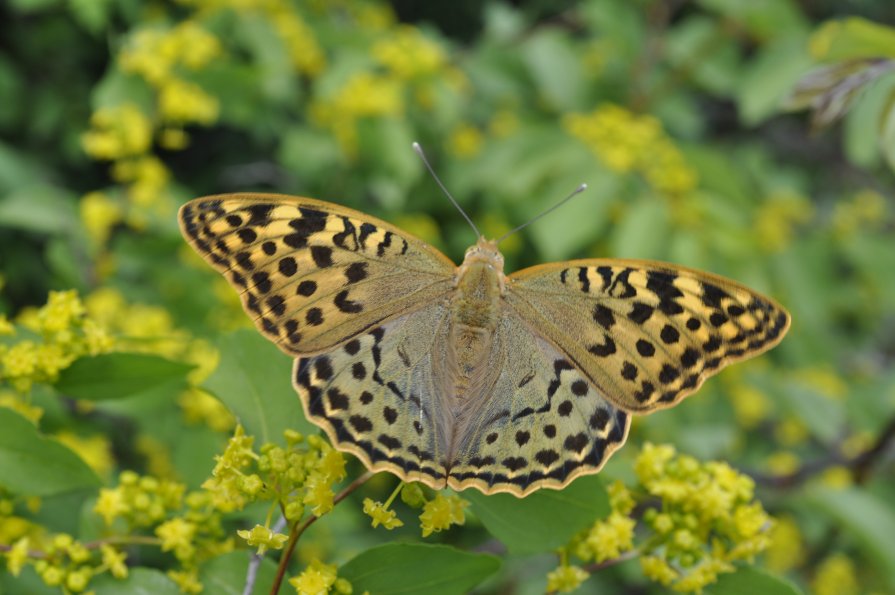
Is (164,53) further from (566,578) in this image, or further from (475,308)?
(566,578)

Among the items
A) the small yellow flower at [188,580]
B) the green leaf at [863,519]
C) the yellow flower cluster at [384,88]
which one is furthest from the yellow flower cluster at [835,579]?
the small yellow flower at [188,580]

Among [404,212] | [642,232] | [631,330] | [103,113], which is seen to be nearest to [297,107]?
[404,212]

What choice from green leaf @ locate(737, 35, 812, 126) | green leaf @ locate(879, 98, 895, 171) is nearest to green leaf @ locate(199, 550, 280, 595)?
green leaf @ locate(879, 98, 895, 171)

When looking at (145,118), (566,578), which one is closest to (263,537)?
(566,578)

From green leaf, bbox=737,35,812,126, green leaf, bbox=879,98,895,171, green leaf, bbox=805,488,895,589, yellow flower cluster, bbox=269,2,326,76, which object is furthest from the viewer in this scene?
yellow flower cluster, bbox=269,2,326,76

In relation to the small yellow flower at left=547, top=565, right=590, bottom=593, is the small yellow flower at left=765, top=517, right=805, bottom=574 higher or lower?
lower

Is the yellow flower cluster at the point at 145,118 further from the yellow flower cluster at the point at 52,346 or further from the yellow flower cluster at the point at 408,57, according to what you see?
the yellow flower cluster at the point at 52,346

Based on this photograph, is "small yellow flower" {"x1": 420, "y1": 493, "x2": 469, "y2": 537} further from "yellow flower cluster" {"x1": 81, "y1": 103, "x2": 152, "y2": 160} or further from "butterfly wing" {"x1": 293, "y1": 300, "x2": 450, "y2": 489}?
"yellow flower cluster" {"x1": 81, "y1": 103, "x2": 152, "y2": 160}

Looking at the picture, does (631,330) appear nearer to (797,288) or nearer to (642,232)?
(642,232)
